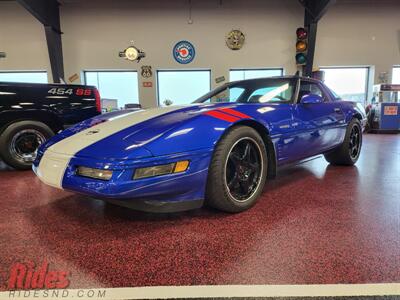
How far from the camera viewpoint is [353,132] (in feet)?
10.2

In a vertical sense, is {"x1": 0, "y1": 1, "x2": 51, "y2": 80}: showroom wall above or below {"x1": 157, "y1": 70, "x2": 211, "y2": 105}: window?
above

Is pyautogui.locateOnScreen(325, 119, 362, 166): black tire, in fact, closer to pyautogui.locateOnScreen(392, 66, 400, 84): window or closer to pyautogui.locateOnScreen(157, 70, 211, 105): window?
pyautogui.locateOnScreen(157, 70, 211, 105): window

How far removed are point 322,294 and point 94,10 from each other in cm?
894

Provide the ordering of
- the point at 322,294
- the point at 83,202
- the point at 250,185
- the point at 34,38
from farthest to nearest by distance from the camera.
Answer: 1. the point at 34,38
2. the point at 83,202
3. the point at 250,185
4. the point at 322,294

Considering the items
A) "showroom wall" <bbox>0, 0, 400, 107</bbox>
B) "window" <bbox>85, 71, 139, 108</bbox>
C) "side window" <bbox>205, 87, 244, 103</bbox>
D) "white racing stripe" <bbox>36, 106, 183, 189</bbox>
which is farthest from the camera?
"window" <bbox>85, 71, 139, 108</bbox>

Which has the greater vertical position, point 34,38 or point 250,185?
point 34,38

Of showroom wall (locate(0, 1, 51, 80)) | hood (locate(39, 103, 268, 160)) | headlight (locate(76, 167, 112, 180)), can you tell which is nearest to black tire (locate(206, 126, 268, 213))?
hood (locate(39, 103, 268, 160))

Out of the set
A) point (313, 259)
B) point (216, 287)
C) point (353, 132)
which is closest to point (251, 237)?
point (313, 259)

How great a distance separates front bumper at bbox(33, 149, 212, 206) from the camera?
1275mm

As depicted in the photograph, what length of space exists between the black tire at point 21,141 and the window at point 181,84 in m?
5.11

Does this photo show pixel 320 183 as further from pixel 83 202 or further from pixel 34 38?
pixel 34 38

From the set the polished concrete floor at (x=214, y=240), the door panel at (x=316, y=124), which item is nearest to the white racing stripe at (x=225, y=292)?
the polished concrete floor at (x=214, y=240)

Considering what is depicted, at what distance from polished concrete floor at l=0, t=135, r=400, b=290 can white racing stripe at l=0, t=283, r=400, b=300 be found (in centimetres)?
4

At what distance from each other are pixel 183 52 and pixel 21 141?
572 cm
